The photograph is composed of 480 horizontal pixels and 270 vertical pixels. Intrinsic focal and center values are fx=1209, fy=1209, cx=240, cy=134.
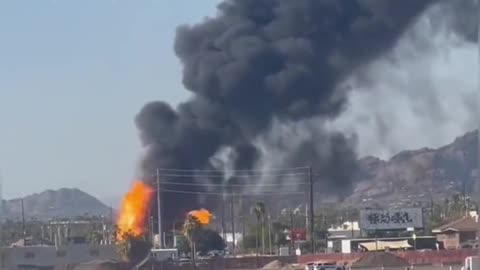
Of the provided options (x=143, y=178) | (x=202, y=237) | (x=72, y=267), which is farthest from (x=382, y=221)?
(x=72, y=267)

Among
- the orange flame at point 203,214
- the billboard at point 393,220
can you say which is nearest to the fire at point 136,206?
the orange flame at point 203,214

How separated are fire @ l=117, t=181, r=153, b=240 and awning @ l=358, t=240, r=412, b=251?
28402 millimetres

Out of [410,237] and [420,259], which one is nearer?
[420,259]

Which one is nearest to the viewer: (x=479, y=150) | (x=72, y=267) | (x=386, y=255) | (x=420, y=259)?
(x=479, y=150)

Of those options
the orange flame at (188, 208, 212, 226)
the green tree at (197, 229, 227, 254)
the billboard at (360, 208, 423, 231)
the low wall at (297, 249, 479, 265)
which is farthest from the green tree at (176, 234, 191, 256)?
the low wall at (297, 249, 479, 265)

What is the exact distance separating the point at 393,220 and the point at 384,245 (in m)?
11.2

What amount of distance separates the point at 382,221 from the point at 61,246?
116ft

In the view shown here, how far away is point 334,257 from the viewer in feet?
342

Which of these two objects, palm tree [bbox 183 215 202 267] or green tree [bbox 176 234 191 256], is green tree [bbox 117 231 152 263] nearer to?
palm tree [bbox 183 215 202 267]

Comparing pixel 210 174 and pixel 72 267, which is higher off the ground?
pixel 210 174

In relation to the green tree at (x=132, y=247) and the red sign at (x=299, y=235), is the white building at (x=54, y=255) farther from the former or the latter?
the red sign at (x=299, y=235)

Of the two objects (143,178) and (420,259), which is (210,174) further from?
(420,259)

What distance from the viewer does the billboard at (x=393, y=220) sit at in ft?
440

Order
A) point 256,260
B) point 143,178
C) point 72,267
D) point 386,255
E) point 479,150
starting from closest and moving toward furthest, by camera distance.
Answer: point 479,150
point 386,255
point 256,260
point 72,267
point 143,178
